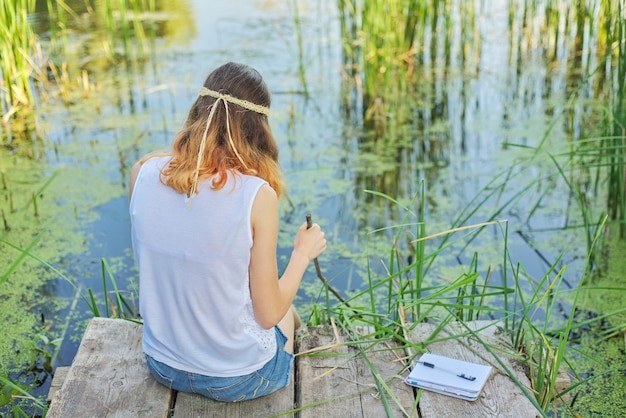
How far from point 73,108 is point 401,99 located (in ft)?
6.38

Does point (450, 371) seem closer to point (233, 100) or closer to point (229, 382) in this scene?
point (229, 382)

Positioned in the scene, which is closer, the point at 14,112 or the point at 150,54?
the point at 14,112

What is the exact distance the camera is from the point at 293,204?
11.2 feet

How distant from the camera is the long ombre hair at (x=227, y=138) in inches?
62.1

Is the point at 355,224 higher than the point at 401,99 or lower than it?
lower

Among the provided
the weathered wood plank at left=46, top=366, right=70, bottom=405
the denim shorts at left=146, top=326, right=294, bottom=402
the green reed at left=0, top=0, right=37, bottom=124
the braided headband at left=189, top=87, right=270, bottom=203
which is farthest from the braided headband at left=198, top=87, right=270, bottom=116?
the green reed at left=0, top=0, right=37, bottom=124

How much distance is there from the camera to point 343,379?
180 cm

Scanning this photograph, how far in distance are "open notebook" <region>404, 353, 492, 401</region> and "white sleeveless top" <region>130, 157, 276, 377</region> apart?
1.20 ft

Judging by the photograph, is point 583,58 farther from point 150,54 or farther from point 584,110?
point 150,54

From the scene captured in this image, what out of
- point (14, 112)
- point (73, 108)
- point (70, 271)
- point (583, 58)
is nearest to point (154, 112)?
point (73, 108)

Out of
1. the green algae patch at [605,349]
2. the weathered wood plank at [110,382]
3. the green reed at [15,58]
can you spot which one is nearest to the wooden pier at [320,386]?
the weathered wood plank at [110,382]

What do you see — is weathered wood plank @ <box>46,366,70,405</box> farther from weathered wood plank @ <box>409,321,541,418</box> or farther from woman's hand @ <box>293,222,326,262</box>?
weathered wood plank @ <box>409,321,541,418</box>

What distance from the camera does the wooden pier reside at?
5.55ft

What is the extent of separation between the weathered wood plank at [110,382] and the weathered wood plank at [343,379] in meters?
0.32
